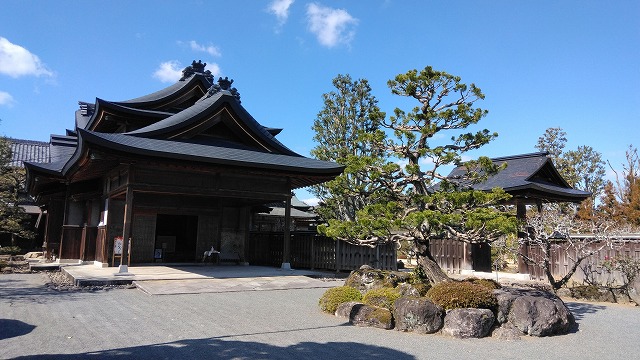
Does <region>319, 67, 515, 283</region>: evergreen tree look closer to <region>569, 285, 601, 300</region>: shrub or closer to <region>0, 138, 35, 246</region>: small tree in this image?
<region>569, 285, 601, 300</region>: shrub

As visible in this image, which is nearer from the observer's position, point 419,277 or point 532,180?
point 419,277

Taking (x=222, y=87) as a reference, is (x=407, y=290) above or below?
below

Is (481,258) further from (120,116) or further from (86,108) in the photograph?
(86,108)

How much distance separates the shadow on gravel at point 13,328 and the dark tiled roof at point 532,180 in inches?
579

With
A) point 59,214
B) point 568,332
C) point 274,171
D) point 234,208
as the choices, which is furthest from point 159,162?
point 568,332

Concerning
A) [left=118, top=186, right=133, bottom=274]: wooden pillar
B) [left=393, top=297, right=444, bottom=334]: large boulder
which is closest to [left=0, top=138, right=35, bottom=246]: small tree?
[left=118, top=186, right=133, bottom=274]: wooden pillar

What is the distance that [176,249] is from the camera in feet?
61.3

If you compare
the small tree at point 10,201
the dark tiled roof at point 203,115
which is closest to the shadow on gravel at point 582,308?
the dark tiled roof at point 203,115

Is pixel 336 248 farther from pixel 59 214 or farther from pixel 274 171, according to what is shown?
pixel 59 214

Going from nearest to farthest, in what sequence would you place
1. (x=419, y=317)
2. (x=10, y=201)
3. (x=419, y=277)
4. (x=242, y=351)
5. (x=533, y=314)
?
(x=242, y=351)
(x=419, y=317)
(x=533, y=314)
(x=419, y=277)
(x=10, y=201)

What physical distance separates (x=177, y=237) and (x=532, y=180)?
15.9 m

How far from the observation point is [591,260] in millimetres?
14938

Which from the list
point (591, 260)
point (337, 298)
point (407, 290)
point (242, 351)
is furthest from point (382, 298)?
point (591, 260)

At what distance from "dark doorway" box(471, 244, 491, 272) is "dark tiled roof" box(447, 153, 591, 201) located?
2.79 m
